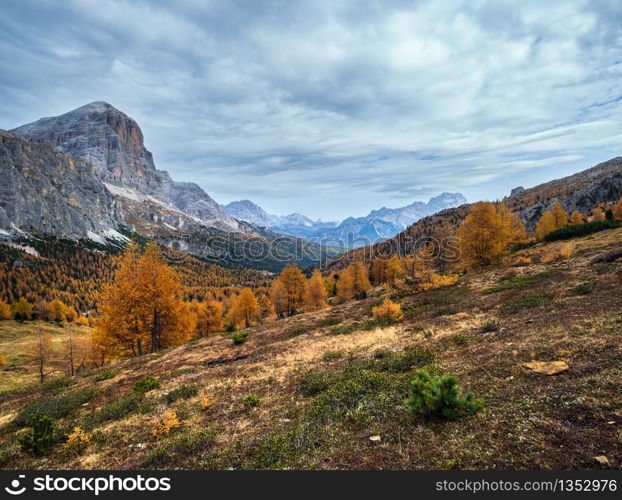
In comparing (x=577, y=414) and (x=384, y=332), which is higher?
(x=577, y=414)

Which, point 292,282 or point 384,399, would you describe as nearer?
point 384,399

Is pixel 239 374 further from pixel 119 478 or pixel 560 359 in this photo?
pixel 560 359

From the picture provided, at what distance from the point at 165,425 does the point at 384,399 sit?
7838mm

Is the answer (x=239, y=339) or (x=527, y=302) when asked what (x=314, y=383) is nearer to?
(x=527, y=302)

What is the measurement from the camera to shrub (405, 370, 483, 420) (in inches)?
264

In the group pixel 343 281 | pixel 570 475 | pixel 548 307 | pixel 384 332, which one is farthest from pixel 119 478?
pixel 343 281

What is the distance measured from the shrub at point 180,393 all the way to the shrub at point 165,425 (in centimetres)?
263

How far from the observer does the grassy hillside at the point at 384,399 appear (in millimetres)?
5656

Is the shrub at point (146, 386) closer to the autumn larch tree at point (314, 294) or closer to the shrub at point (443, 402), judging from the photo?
the shrub at point (443, 402)

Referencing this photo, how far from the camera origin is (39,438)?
9750 millimetres

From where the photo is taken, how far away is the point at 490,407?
22.4 feet

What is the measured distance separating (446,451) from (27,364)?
8019 cm

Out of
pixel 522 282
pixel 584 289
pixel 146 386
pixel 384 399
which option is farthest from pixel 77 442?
pixel 522 282

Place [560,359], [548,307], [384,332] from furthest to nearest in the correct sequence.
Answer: [384,332] < [548,307] < [560,359]
